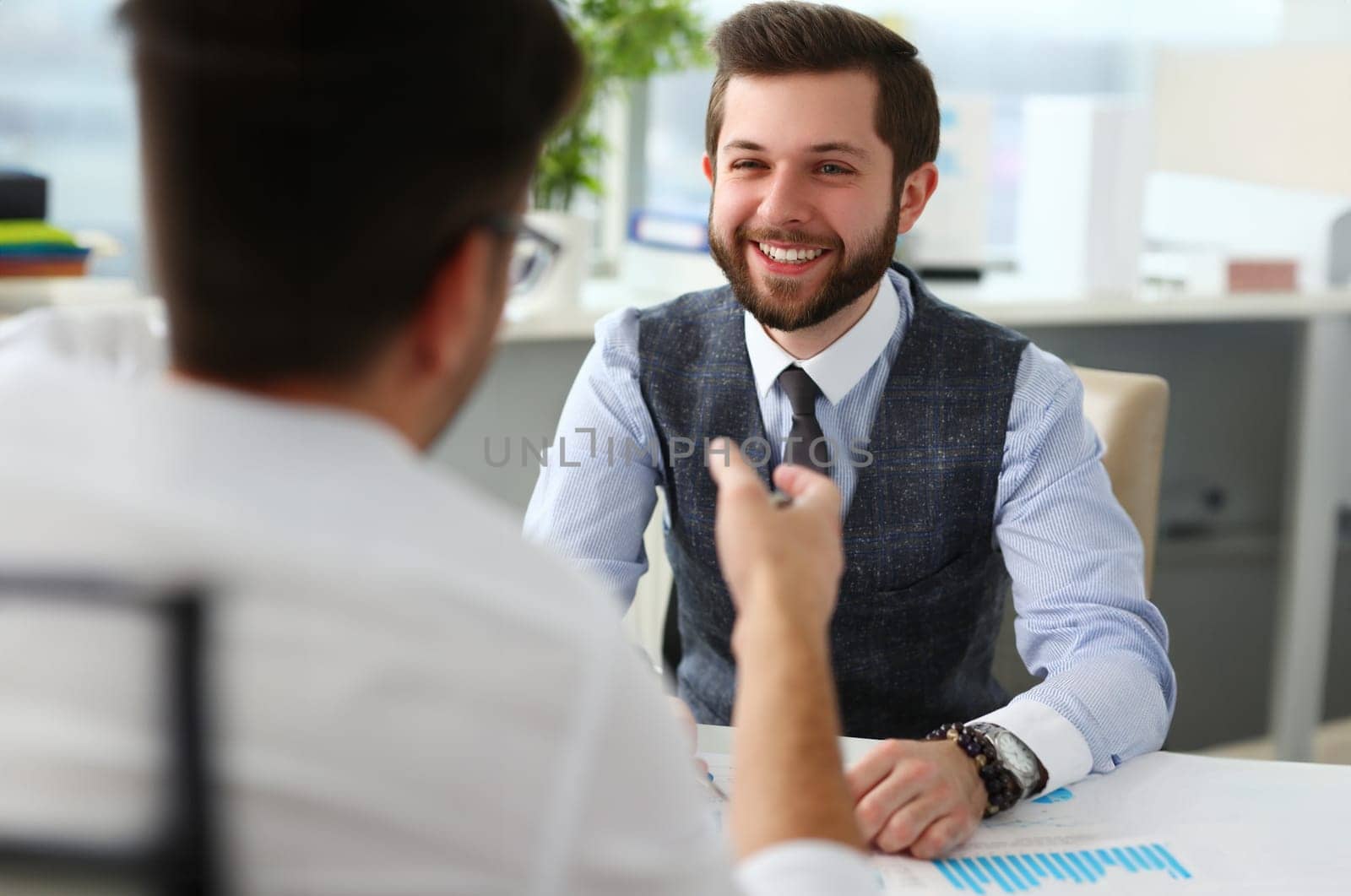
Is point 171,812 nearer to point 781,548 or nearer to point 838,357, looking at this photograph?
point 781,548

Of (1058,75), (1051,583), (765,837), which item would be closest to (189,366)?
(765,837)

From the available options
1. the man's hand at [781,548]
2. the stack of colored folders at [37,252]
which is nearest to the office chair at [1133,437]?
the man's hand at [781,548]

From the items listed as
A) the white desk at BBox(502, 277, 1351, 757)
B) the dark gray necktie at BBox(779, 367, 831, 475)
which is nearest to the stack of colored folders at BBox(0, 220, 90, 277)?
the white desk at BBox(502, 277, 1351, 757)

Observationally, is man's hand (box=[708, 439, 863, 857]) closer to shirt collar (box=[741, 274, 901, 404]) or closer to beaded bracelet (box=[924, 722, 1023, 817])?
beaded bracelet (box=[924, 722, 1023, 817])

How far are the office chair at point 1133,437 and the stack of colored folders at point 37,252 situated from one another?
4.73ft

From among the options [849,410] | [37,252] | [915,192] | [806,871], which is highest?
[915,192]

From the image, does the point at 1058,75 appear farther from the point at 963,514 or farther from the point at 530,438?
the point at 963,514

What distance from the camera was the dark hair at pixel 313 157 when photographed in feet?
1.73

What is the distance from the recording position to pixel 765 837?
0.66 m

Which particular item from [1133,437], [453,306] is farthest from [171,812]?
[1133,437]

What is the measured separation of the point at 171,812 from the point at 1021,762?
0.75 meters

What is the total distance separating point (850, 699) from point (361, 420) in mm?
1030

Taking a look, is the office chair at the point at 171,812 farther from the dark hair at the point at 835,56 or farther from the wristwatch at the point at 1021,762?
the dark hair at the point at 835,56

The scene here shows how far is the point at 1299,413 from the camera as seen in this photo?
2.61 meters
